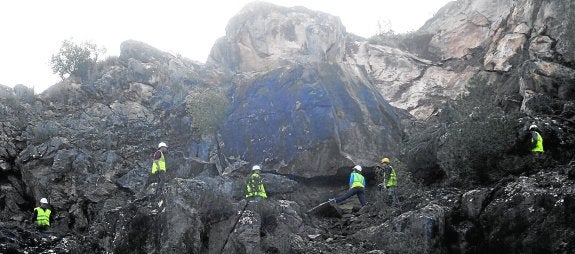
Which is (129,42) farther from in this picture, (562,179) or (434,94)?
(562,179)

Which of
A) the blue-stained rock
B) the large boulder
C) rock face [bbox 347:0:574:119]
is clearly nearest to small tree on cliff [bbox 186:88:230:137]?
the blue-stained rock

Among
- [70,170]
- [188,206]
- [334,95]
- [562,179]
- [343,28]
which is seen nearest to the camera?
[562,179]

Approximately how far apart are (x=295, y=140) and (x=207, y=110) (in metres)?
4.50

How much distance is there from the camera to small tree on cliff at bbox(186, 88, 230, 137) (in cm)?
2223

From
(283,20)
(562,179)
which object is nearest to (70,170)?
(283,20)

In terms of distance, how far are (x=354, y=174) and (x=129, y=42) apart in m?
17.7

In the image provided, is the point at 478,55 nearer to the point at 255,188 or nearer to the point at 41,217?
the point at 255,188

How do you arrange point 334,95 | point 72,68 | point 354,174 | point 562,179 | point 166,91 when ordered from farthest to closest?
point 72,68 → point 166,91 → point 334,95 → point 354,174 → point 562,179

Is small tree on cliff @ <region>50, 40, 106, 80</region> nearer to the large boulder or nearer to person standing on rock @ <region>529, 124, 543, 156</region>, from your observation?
the large boulder

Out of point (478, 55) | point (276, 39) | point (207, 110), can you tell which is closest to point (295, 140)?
point (207, 110)

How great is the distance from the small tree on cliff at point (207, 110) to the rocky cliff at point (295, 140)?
1.06ft

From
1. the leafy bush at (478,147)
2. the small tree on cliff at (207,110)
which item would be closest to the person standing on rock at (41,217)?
the small tree on cliff at (207,110)

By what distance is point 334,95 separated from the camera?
22984mm

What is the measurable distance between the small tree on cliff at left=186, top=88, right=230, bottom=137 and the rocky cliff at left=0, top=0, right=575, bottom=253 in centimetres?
32
